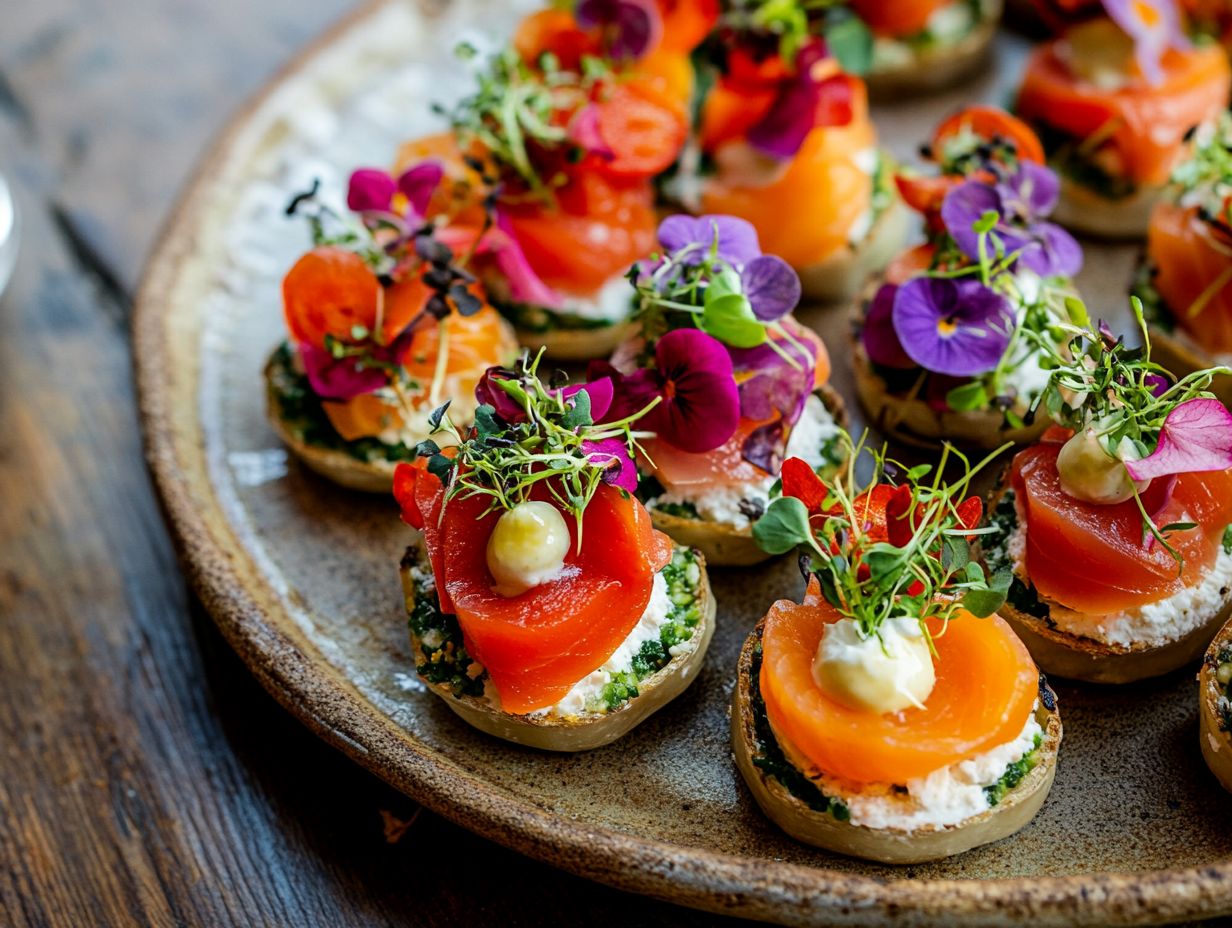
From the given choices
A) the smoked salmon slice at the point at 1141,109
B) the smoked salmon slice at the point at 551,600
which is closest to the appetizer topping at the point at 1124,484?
the smoked salmon slice at the point at 551,600

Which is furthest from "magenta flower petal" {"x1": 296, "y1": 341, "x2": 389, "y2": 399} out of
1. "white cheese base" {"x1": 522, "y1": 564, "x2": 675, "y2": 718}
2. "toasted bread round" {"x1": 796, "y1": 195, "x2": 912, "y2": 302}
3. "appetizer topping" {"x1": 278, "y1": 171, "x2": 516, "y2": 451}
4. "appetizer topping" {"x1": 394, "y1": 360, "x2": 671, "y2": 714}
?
"toasted bread round" {"x1": 796, "y1": 195, "x2": 912, "y2": 302}

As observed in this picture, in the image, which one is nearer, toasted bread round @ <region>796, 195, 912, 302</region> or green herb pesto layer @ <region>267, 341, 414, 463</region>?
green herb pesto layer @ <region>267, 341, 414, 463</region>

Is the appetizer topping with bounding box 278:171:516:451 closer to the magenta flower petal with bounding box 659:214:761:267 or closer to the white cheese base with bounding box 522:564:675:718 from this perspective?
the magenta flower petal with bounding box 659:214:761:267

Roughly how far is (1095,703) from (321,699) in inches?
67.5

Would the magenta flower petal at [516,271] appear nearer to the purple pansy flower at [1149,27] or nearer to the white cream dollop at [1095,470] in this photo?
the white cream dollop at [1095,470]

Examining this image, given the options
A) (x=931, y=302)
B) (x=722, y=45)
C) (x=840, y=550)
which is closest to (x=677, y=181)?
(x=722, y=45)

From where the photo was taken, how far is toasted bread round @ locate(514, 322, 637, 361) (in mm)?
3514

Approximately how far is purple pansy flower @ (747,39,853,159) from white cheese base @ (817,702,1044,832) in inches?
73.8

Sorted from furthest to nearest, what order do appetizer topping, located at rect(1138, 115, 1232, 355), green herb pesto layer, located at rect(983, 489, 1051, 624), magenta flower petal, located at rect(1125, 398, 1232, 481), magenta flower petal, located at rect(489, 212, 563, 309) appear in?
1. magenta flower petal, located at rect(489, 212, 563, 309)
2. appetizer topping, located at rect(1138, 115, 1232, 355)
3. green herb pesto layer, located at rect(983, 489, 1051, 624)
4. magenta flower petal, located at rect(1125, 398, 1232, 481)

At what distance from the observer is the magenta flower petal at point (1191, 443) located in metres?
2.48

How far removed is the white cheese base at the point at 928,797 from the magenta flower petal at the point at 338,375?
1516 mm

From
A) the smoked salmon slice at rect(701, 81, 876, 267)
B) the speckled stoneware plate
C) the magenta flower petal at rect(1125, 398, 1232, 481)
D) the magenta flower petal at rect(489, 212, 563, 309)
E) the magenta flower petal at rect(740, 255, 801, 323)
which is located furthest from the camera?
the smoked salmon slice at rect(701, 81, 876, 267)

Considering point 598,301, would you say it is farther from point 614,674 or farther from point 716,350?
point 614,674

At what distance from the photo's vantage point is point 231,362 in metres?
3.69
